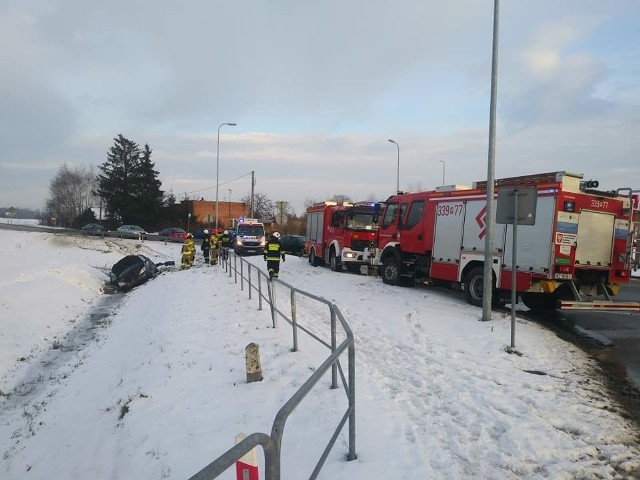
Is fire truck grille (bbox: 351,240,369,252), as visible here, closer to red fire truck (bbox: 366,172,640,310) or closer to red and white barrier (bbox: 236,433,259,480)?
red fire truck (bbox: 366,172,640,310)

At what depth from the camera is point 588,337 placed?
31.9 feet

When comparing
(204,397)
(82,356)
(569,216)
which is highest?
(569,216)

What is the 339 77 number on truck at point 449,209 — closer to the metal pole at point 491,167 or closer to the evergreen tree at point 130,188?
the metal pole at point 491,167

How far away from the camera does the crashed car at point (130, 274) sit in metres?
22.0

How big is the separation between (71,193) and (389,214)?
92.6 metres

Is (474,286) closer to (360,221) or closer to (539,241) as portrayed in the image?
(539,241)

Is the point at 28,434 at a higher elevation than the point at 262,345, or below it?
below

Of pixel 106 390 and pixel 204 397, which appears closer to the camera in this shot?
pixel 204 397

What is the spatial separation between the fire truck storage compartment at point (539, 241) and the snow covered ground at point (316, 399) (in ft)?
4.04

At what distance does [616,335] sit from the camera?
9977 mm

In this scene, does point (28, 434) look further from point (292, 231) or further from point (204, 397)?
point (292, 231)

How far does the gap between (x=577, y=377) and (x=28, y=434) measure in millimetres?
7883

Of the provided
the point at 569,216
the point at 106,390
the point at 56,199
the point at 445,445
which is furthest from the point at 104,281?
the point at 56,199

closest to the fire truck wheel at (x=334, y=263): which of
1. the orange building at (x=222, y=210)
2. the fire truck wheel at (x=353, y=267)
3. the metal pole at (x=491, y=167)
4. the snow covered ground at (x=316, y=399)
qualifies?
the fire truck wheel at (x=353, y=267)
